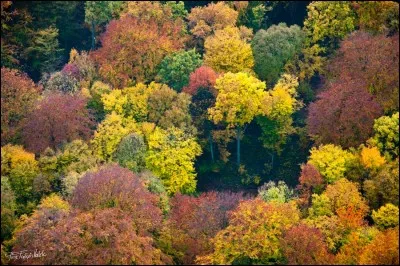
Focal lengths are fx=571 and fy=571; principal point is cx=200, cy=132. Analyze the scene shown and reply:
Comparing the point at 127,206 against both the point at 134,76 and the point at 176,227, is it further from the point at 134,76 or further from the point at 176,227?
the point at 134,76

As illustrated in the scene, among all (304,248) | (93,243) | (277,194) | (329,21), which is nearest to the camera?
(93,243)

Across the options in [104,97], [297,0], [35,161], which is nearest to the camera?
[35,161]

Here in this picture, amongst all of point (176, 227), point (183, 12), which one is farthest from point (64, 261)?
point (183, 12)

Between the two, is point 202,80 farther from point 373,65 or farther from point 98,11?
point 98,11

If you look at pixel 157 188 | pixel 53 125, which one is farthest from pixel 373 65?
pixel 53 125

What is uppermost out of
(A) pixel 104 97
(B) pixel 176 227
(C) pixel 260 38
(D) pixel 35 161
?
(C) pixel 260 38

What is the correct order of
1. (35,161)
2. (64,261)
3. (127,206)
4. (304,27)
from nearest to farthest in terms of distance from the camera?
(64,261)
(127,206)
(35,161)
(304,27)

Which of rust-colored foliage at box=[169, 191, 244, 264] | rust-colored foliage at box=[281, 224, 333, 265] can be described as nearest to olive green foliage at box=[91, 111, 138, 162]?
rust-colored foliage at box=[169, 191, 244, 264]

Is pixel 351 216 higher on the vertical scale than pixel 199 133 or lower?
lower
